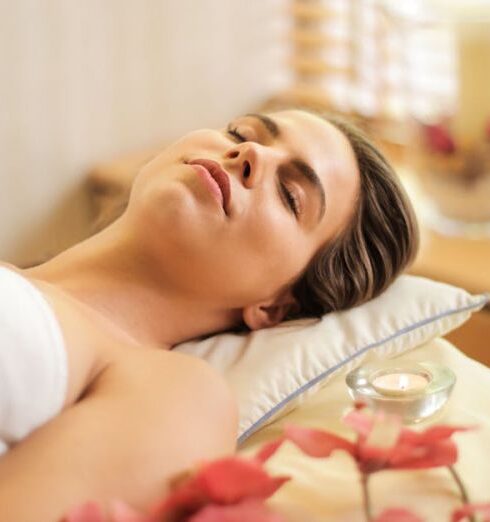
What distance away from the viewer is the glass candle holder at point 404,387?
1110 mm

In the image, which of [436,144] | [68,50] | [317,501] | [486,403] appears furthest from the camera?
[68,50]

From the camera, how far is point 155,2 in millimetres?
2275

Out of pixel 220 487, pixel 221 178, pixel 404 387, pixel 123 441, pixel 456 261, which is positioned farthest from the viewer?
pixel 456 261

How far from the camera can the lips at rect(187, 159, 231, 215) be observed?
1.24 metres

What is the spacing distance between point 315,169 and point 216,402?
1.22 ft

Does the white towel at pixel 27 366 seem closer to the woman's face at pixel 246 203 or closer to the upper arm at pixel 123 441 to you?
the upper arm at pixel 123 441

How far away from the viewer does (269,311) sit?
1.41 meters

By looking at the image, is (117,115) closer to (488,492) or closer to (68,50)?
(68,50)

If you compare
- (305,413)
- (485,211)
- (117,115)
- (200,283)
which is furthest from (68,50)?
(305,413)

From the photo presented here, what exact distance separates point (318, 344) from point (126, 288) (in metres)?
0.25

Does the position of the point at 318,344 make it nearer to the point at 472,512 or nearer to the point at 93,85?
the point at 472,512

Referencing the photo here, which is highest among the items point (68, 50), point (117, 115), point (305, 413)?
point (68, 50)

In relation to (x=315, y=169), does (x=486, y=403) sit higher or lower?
lower

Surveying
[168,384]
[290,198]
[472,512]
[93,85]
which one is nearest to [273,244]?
[290,198]
